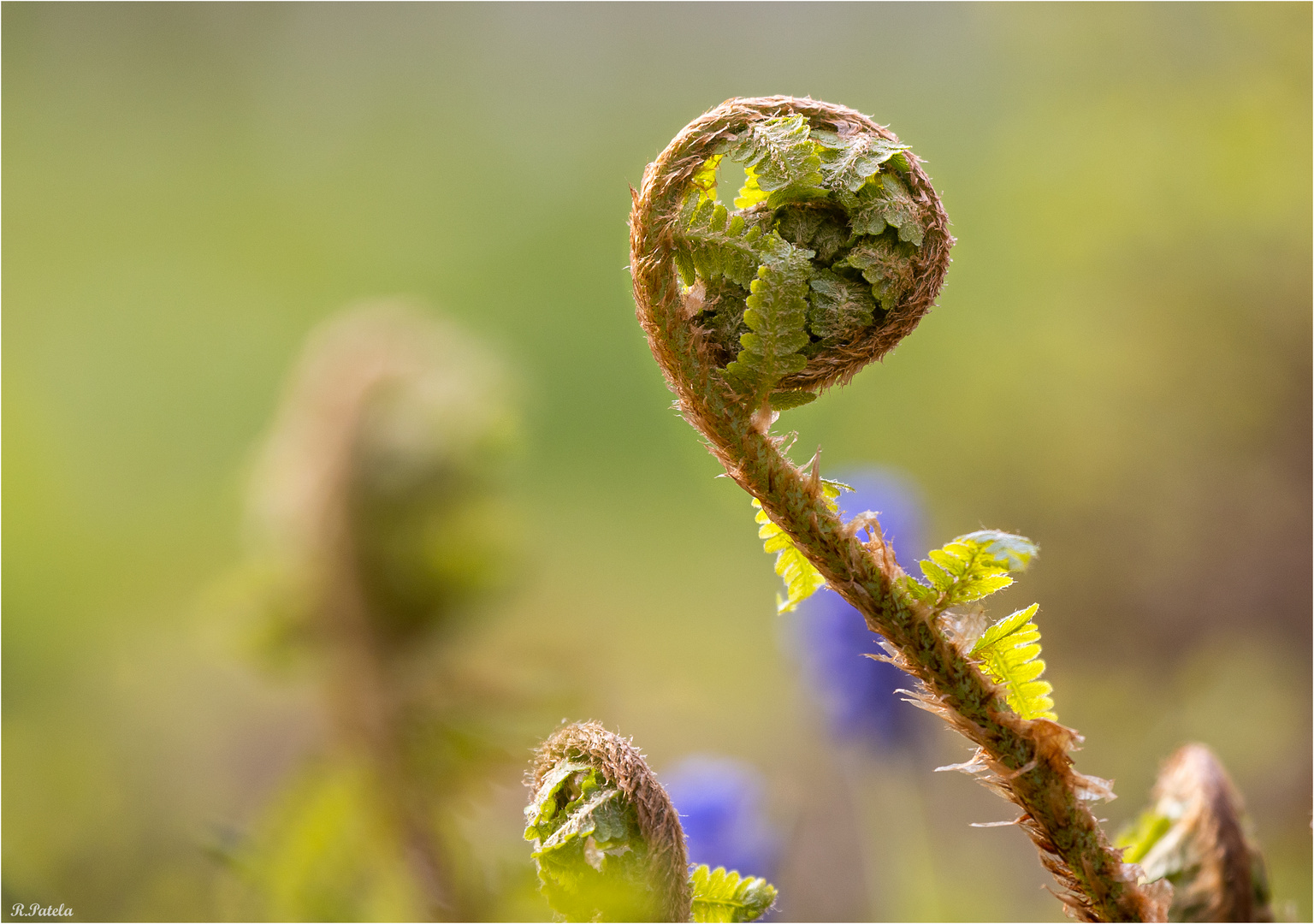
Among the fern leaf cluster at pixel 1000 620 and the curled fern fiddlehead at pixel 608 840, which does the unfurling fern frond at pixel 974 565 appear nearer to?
the fern leaf cluster at pixel 1000 620

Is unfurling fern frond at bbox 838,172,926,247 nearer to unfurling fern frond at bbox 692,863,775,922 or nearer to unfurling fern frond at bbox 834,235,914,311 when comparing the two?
unfurling fern frond at bbox 834,235,914,311

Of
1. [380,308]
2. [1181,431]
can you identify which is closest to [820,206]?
[380,308]

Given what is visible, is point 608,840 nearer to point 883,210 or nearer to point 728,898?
point 728,898

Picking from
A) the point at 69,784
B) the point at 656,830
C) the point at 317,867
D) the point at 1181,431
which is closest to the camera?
the point at 656,830

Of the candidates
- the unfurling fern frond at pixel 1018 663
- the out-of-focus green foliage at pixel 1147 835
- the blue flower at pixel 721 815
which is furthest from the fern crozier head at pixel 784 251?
the blue flower at pixel 721 815

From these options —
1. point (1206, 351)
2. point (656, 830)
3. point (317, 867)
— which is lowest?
point (656, 830)

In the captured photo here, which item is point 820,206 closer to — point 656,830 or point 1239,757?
point 656,830
